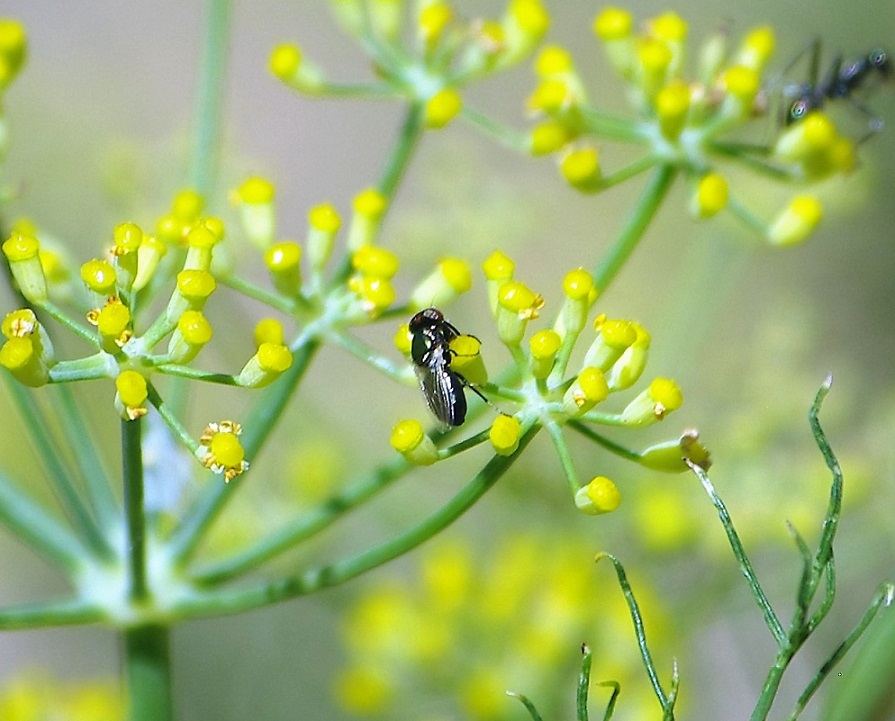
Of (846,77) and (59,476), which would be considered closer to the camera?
(59,476)

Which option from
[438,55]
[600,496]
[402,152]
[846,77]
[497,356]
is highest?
[497,356]

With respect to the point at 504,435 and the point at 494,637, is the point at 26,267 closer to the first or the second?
the point at 504,435

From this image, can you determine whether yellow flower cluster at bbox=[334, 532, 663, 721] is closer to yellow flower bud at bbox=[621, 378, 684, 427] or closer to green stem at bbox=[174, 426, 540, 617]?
green stem at bbox=[174, 426, 540, 617]

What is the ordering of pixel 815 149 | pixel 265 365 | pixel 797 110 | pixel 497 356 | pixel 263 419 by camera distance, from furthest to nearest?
pixel 497 356 → pixel 797 110 → pixel 815 149 → pixel 263 419 → pixel 265 365

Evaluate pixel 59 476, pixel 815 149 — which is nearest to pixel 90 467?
pixel 59 476

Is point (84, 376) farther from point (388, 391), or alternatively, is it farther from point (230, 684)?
point (388, 391)

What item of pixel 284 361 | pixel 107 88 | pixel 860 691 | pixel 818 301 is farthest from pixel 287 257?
pixel 818 301
